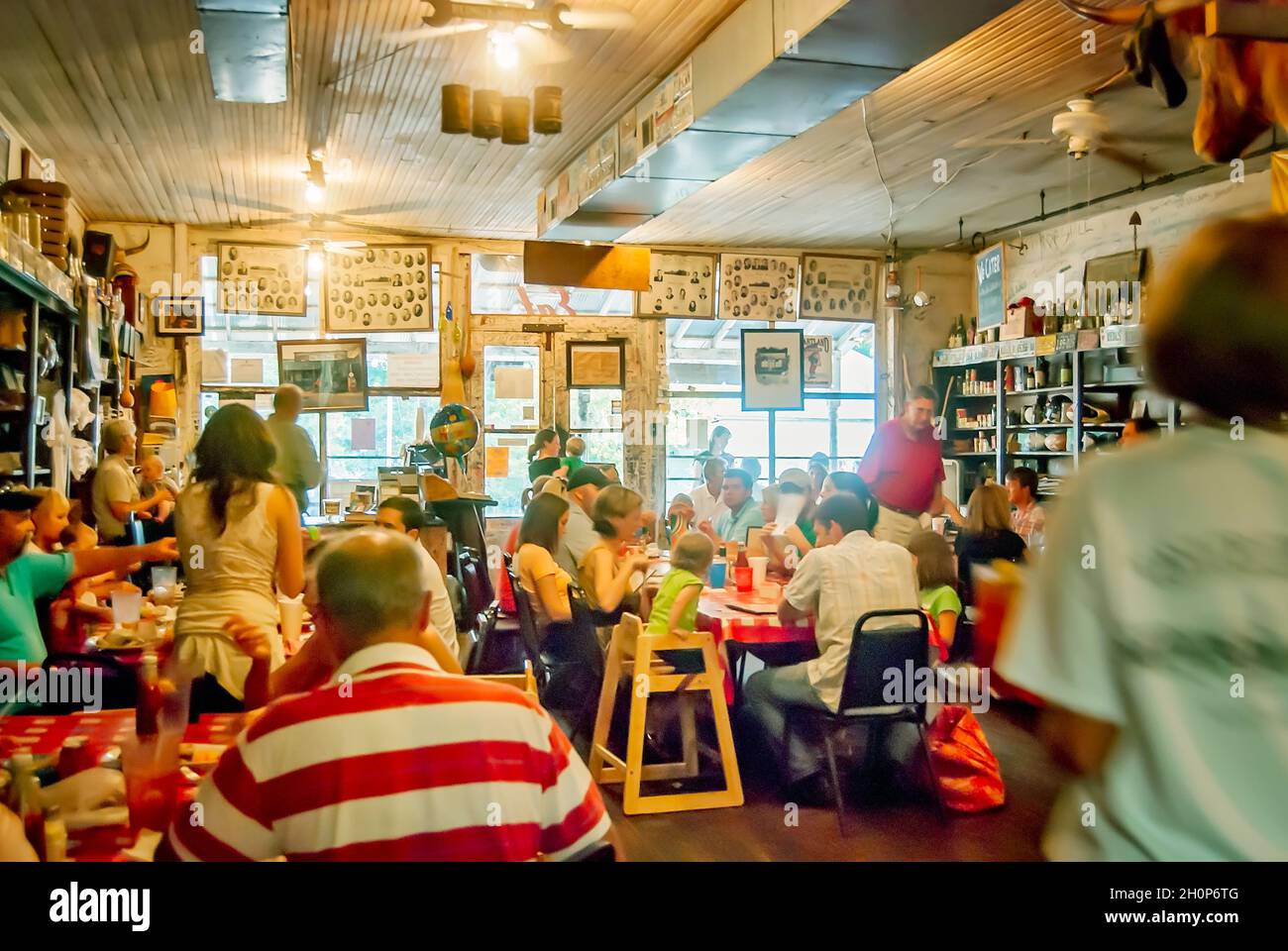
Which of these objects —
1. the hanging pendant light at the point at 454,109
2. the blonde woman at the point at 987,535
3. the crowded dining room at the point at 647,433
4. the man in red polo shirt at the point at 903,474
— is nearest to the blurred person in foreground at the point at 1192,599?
the crowded dining room at the point at 647,433

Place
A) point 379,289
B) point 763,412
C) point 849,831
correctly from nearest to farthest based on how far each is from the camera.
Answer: point 849,831 < point 379,289 < point 763,412

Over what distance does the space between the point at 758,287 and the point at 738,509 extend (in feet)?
12.0

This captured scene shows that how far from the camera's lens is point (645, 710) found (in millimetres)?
4133

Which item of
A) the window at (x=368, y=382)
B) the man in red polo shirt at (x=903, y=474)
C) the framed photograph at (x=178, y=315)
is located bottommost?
the man in red polo shirt at (x=903, y=474)

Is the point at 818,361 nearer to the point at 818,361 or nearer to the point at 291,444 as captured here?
the point at 818,361

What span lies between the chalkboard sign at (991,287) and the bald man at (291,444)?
6235 mm

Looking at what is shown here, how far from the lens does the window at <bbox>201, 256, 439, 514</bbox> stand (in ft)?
29.8

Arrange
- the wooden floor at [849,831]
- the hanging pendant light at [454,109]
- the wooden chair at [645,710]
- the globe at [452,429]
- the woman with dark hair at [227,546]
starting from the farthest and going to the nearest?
the globe at [452,429]
the hanging pendant light at [454,109]
the wooden chair at [645,710]
the wooden floor at [849,831]
the woman with dark hair at [227,546]

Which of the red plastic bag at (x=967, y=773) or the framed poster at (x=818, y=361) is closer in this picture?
the red plastic bag at (x=967, y=773)

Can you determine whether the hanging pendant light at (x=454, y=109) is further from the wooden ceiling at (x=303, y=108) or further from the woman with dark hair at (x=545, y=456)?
the woman with dark hair at (x=545, y=456)

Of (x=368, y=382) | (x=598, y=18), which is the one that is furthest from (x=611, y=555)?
(x=368, y=382)

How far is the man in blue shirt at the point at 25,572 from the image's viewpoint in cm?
297

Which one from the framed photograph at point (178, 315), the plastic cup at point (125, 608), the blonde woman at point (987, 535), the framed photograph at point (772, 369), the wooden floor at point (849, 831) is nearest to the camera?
the plastic cup at point (125, 608)

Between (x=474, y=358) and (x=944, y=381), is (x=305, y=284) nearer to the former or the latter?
(x=474, y=358)
